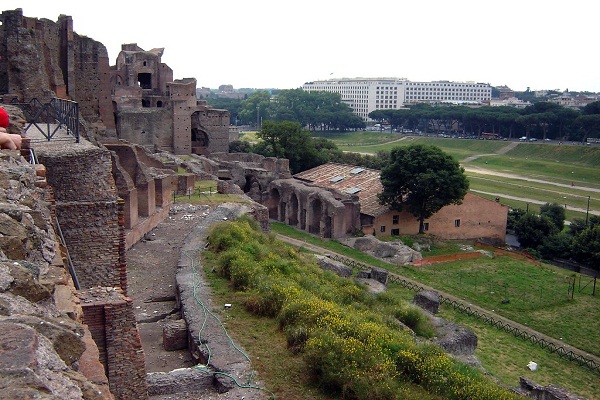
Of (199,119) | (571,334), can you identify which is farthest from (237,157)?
(571,334)

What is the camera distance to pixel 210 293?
37.5 feet

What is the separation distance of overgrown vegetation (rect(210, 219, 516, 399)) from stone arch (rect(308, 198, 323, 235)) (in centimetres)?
1957

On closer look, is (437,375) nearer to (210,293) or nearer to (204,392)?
(204,392)

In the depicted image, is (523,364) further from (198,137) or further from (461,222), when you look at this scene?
(198,137)

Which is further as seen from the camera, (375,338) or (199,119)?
(199,119)

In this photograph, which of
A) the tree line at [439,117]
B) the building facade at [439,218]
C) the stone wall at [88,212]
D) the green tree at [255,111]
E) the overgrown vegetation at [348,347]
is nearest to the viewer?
the overgrown vegetation at [348,347]

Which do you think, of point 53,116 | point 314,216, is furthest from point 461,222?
point 53,116

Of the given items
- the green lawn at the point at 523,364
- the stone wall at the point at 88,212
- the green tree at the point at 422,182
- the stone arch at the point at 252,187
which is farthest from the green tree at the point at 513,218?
the stone wall at the point at 88,212

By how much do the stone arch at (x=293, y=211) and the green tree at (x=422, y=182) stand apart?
5172mm

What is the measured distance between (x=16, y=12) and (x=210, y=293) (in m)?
16.5

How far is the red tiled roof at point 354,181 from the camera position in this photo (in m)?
31.8

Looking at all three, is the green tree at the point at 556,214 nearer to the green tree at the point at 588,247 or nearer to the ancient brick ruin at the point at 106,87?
the green tree at the point at 588,247

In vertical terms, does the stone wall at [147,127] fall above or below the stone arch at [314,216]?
above

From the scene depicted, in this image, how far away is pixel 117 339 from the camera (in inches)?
281
